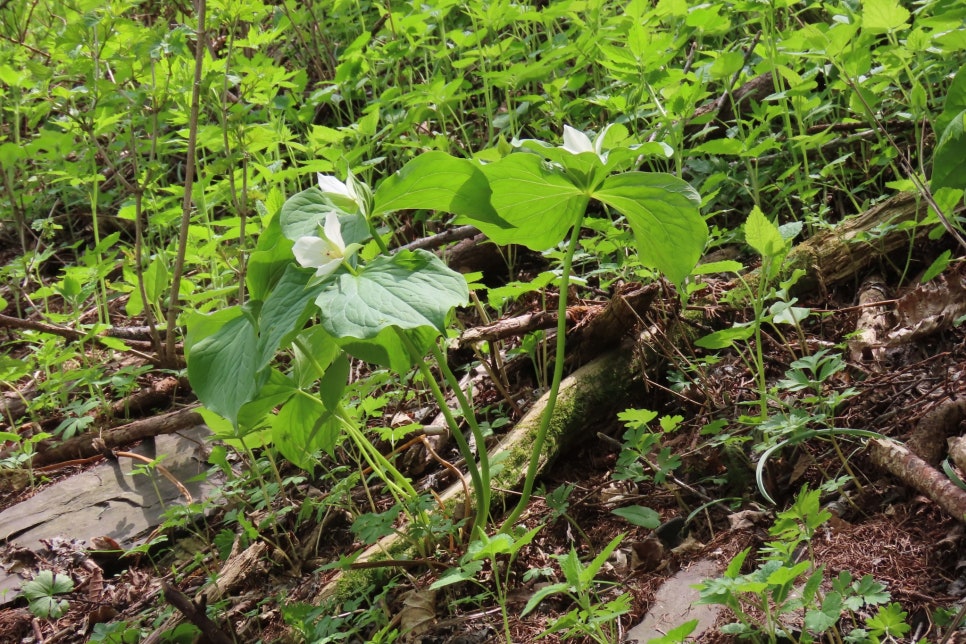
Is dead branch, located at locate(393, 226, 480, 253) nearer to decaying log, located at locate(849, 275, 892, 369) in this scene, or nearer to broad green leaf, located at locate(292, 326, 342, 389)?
broad green leaf, located at locate(292, 326, 342, 389)

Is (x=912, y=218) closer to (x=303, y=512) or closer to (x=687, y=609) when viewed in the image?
(x=687, y=609)

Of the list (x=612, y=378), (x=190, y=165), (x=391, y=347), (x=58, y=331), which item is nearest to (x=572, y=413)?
(x=612, y=378)

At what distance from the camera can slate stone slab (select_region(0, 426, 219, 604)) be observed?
292cm

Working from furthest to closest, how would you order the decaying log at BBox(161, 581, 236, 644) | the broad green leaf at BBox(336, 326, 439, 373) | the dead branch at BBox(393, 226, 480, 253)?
the dead branch at BBox(393, 226, 480, 253), the decaying log at BBox(161, 581, 236, 644), the broad green leaf at BBox(336, 326, 439, 373)

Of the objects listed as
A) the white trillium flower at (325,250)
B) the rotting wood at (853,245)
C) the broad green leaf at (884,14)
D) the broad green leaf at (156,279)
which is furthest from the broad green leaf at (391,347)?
the broad green leaf at (156,279)

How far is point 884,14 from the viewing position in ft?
7.52

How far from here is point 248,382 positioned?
1.50 meters

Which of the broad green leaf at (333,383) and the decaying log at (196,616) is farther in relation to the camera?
the decaying log at (196,616)

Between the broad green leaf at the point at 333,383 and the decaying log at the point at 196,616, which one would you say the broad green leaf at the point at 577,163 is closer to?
the broad green leaf at the point at 333,383

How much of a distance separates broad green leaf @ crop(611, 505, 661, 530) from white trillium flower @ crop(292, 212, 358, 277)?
846 millimetres

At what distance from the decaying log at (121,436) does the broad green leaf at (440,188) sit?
207cm

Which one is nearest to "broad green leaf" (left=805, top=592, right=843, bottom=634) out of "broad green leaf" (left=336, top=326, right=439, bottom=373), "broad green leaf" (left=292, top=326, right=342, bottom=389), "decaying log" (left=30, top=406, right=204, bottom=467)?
"broad green leaf" (left=336, top=326, right=439, bottom=373)

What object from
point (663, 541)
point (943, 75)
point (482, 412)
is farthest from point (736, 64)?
point (663, 541)

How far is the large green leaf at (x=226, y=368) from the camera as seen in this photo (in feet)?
4.97
